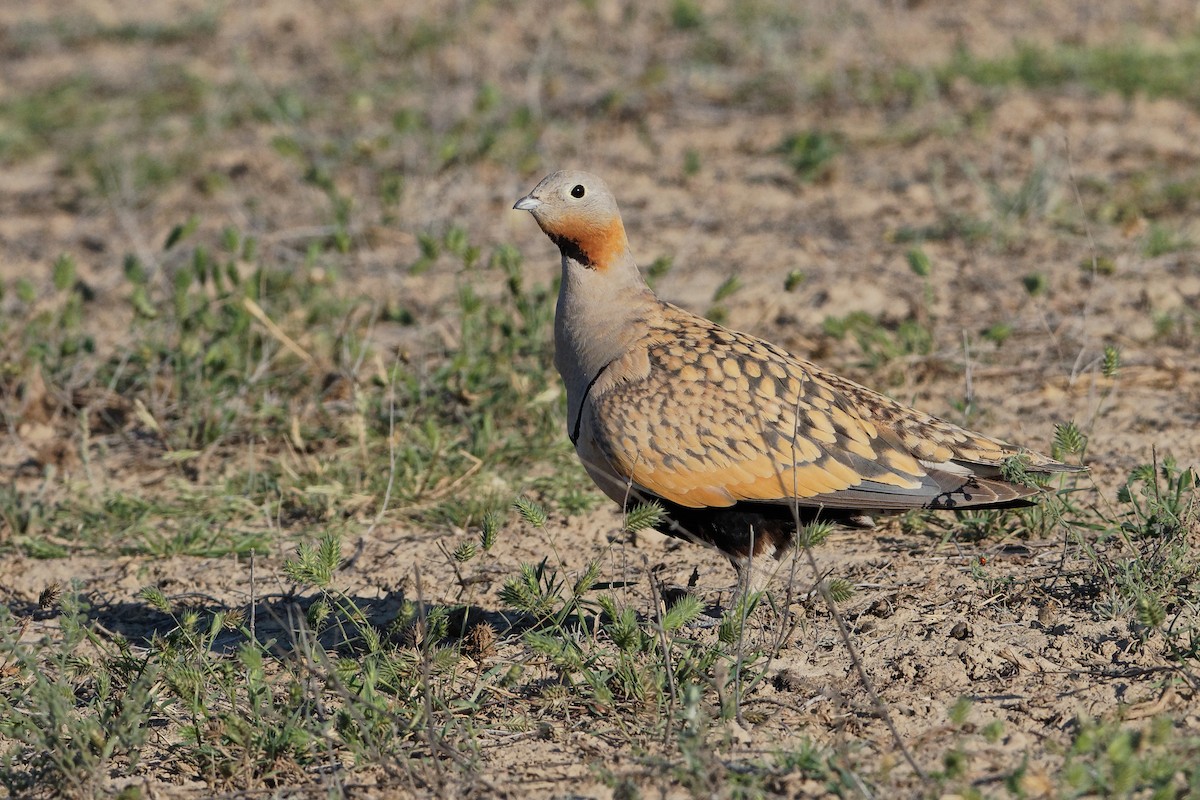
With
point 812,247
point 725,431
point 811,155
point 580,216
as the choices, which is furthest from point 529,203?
point 811,155

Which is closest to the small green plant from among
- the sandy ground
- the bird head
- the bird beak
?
the sandy ground

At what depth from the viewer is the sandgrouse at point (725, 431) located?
166 inches

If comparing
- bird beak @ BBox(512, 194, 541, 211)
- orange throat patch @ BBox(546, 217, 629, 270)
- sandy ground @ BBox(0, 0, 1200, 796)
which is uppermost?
bird beak @ BBox(512, 194, 541, 211)

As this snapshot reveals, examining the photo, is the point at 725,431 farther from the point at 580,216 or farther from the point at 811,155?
the point at 811,155

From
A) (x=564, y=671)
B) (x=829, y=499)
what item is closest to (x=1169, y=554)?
(x=829, y=499)

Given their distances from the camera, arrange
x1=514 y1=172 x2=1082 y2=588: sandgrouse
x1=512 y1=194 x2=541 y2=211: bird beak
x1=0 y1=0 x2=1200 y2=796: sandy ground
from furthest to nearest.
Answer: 1. x1=512 y1=194 x2=541 y2=211: bird beak
2. x1=514 y1=172 x2=1082 y2=588: sandgrouse
3. x1=0 y1=0 x2=1200 y2=796: sandy ground

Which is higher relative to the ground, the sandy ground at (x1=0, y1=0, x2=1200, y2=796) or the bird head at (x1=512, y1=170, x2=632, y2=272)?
the bird head at (x1=512, y1=170, x2=632, y2=272)

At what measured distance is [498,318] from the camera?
6.09 m

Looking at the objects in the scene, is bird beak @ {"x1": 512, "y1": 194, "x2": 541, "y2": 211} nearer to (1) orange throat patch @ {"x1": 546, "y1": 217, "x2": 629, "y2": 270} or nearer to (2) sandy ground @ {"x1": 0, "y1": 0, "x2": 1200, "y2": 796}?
(1) orange throat patch @ {"x1": 546, "y1": 217, "x2": 629, "y2": 270}

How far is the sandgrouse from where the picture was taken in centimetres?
422

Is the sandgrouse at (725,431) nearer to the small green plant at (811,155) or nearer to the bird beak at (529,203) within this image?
the bird beak at (529,203)

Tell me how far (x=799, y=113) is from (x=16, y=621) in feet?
17.6

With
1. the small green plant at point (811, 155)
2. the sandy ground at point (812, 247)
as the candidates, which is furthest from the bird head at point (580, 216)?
the small green plant at point (811, 155)

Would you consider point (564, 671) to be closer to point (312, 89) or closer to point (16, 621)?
point (16, 621)
